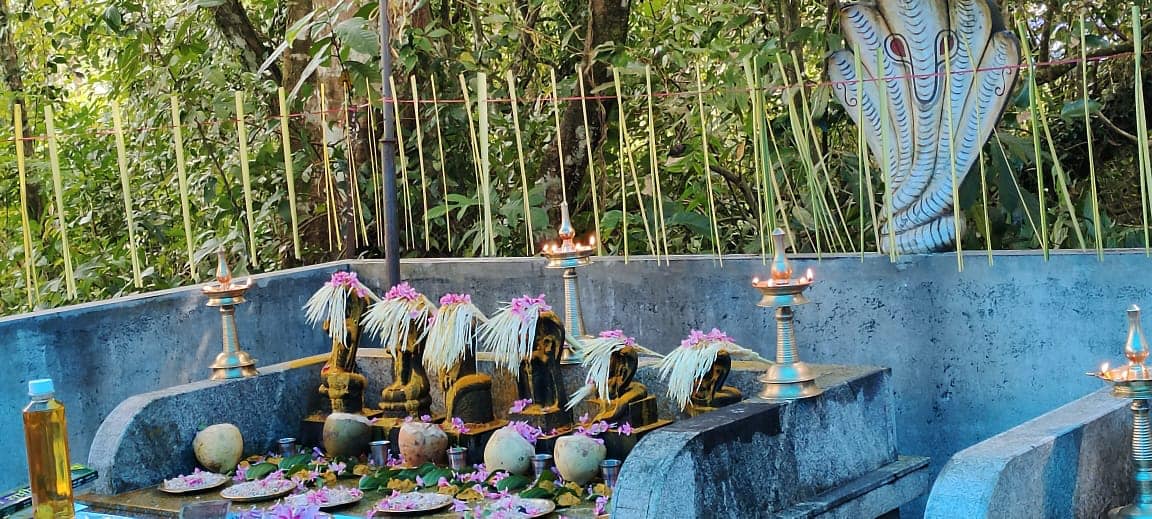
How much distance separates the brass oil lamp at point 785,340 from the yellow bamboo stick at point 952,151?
31.0 inches

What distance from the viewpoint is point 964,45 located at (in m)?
4.12

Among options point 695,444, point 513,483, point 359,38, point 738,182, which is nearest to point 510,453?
point 513,483

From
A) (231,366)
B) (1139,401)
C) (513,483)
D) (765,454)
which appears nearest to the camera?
(1139,401)

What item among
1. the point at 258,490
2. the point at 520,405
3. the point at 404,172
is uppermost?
the point at 404,172

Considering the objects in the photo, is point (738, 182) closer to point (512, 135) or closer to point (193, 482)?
point (512, 135)

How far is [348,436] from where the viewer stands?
4297 mm

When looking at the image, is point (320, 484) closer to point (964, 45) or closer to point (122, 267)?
point (964, 45)

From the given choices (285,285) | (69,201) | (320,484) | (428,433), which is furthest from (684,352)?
(69,201)

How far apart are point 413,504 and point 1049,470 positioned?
64.7 inches

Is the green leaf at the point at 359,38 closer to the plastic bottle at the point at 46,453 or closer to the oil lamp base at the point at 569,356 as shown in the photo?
the oil lamp base at the point at 569,356

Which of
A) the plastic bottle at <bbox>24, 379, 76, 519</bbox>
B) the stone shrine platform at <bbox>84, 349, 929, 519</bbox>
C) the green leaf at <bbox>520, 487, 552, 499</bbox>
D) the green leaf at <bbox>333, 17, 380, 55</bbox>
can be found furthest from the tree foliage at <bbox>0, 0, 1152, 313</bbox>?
the plastic bottle at <bbox>24, 379, 76, 519</bbox>

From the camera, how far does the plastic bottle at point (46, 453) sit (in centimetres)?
252

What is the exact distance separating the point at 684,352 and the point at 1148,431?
4.18 feet

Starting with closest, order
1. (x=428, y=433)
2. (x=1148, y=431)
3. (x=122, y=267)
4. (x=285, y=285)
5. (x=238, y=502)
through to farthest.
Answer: (x=1148, y=431)
(x=238, y=502)
(x=428, y=433)
(x=285, y=285)
(x=122, y=267)
